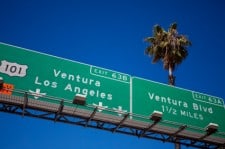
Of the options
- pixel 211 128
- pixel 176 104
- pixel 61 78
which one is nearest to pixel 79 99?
pixel 61 78

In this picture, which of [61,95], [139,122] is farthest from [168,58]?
[61,95]

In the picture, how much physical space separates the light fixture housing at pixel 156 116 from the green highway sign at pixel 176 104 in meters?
0.51

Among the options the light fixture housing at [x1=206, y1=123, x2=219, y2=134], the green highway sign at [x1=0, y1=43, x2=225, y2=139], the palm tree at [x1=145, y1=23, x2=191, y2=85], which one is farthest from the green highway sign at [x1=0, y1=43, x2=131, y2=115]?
the palm tree at [x1=145, y1=23, x2=191, y2=85]

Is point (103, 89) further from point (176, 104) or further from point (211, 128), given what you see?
point (211, 128)

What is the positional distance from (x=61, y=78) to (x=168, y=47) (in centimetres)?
1432

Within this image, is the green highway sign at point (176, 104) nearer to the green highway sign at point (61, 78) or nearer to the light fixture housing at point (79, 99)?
the green highway sign at point (61, 78)

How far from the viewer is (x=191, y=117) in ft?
43.4

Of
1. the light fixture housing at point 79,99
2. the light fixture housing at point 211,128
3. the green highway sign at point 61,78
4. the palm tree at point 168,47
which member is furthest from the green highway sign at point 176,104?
the palm tree at point 168,47

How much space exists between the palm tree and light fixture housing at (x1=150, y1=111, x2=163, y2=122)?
11439mm

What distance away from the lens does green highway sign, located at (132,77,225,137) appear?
12758 mm

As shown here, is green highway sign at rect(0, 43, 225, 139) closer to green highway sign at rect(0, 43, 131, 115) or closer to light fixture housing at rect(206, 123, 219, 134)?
green highway sign at rect(0, 43, 131, 115)

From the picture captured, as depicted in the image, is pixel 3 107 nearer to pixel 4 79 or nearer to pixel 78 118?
pixel 4 79

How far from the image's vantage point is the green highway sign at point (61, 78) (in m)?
11.3

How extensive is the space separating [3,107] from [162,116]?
6310 millimetres
